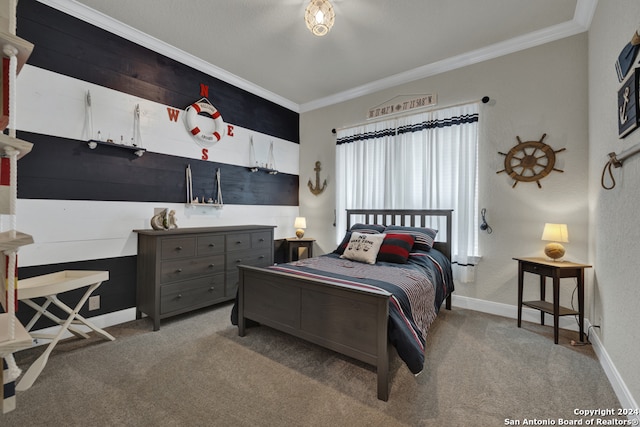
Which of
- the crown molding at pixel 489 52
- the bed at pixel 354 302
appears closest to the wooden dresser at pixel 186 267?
the bed at pixel 354 302

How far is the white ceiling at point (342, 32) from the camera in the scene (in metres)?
2.48

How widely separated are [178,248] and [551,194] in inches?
145

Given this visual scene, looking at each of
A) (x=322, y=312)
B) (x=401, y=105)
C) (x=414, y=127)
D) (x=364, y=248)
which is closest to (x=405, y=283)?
(x=322, y=312)

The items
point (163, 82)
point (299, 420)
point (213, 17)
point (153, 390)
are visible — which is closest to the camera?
point (299, 420)

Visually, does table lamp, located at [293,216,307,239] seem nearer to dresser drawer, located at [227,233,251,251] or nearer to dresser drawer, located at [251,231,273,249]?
dresser drawer, located at [251,231,273,249]

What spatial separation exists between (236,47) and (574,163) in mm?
3586

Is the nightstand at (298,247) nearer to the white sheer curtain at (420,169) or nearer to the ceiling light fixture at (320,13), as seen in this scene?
the white sheer curtain at (420,169)

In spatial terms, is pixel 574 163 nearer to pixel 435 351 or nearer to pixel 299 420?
pixel 435 351

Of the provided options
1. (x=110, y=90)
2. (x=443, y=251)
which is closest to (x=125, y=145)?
(x=110, y=90)

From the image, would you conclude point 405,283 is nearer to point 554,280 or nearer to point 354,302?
point 354,302

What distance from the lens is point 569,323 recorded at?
2684mm

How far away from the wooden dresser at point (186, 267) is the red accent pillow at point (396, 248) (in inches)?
63.6

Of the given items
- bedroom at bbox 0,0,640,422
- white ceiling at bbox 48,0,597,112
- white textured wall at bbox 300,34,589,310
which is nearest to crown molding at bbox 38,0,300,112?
white ceiling at bbox 48,0,597,112

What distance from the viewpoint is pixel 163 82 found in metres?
3.08
